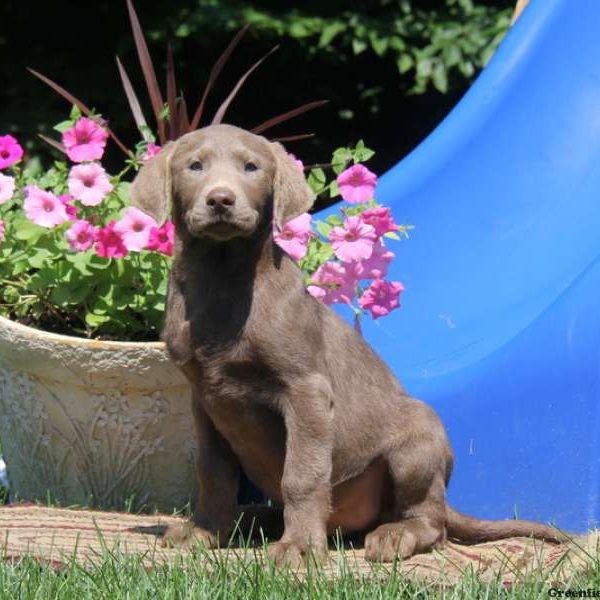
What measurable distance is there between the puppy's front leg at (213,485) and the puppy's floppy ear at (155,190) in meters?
0.56

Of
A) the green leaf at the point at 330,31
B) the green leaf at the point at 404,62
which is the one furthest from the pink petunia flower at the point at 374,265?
the green leaf at the point at 330,31

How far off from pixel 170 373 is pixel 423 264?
1.45 m

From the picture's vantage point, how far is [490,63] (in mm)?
5797

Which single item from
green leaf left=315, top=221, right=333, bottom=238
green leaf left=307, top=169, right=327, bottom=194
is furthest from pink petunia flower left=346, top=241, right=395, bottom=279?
green leaf left=307, top=169, right=327, bottom=194

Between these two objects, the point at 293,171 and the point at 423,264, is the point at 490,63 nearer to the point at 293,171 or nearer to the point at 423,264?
the point at 423,264

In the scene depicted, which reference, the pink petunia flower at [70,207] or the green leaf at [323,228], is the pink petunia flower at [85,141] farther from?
the green leaf at [323,228]

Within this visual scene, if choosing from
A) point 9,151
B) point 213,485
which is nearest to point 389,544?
point 213,485

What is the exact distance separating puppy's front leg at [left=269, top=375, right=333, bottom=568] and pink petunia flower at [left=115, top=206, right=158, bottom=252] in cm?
81

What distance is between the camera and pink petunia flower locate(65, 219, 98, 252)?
171 inches

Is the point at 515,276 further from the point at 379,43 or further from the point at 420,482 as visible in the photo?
the point at 379,43

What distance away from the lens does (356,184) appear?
14.2 feet

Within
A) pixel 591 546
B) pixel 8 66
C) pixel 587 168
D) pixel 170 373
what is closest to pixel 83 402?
pixel 170 373

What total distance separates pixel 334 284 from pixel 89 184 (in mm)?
846

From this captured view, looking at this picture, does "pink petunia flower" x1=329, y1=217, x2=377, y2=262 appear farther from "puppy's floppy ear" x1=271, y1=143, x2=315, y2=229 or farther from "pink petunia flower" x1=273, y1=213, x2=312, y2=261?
"puppy's floppy ear" x1=271, y1=143, x2=315, y2=229
